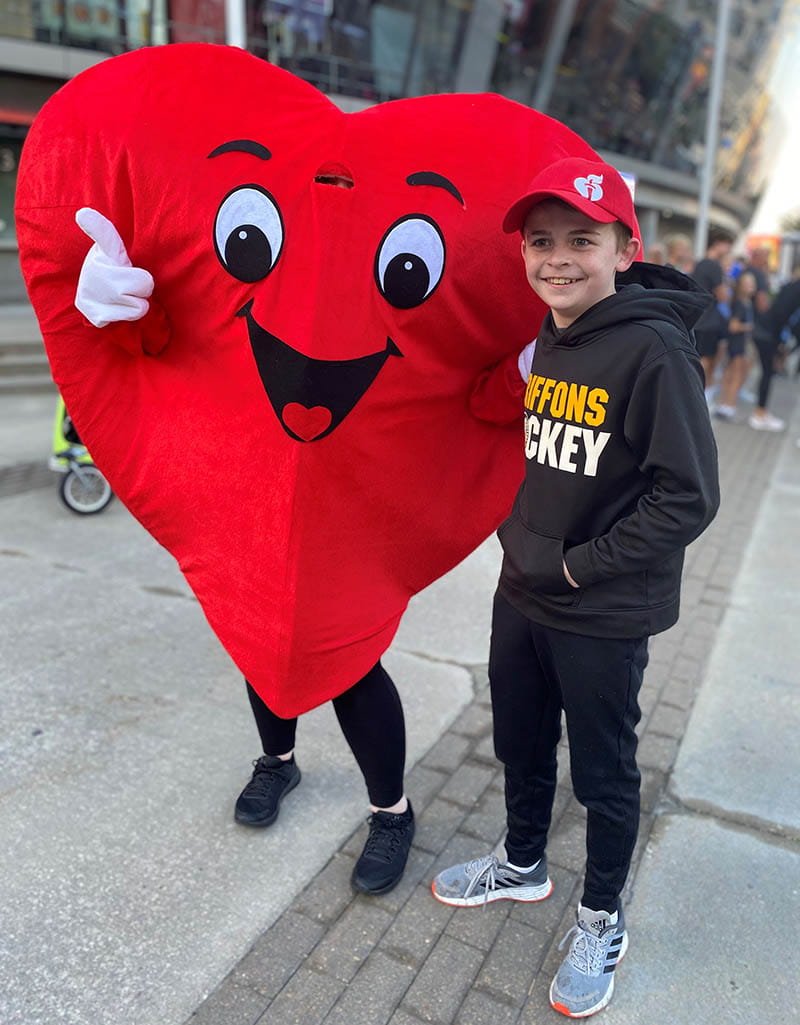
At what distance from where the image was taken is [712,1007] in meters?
2.10

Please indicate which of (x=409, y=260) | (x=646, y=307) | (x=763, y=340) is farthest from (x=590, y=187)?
(x=763, y=340)

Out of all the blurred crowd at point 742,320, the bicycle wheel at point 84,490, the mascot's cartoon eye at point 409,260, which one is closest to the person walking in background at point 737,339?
the blurred crowd at point 742,320

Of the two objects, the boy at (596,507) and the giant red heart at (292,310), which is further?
the giant red heart at (292,310)

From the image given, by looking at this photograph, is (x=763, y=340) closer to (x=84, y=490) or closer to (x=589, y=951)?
(x=84, y=490)

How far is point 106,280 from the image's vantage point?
79.8 inches

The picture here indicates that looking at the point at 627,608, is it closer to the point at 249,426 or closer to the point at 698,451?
the point at 698,451

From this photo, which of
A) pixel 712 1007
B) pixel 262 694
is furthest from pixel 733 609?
pixel 262 694

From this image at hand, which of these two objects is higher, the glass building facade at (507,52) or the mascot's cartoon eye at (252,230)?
the glass building facade at (507,52)

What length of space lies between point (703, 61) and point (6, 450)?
34242 mm

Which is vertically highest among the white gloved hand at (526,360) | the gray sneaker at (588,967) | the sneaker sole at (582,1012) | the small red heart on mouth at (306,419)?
the white gloved hand at (526,360)

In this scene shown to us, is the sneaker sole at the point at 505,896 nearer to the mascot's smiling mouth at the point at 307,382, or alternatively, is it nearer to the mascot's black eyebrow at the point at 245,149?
the mascot's smiling mouth at the point at 307,382

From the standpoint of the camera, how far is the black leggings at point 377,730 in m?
2.37

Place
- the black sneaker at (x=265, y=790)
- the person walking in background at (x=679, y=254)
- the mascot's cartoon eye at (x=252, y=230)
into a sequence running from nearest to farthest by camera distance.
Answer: the mascot's cartoon eye at (x=252, y=230) < the black sneaker at (x=265, y=790) < the person walking in background at (x=679, y=254)

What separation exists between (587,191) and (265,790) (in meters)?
1.96
